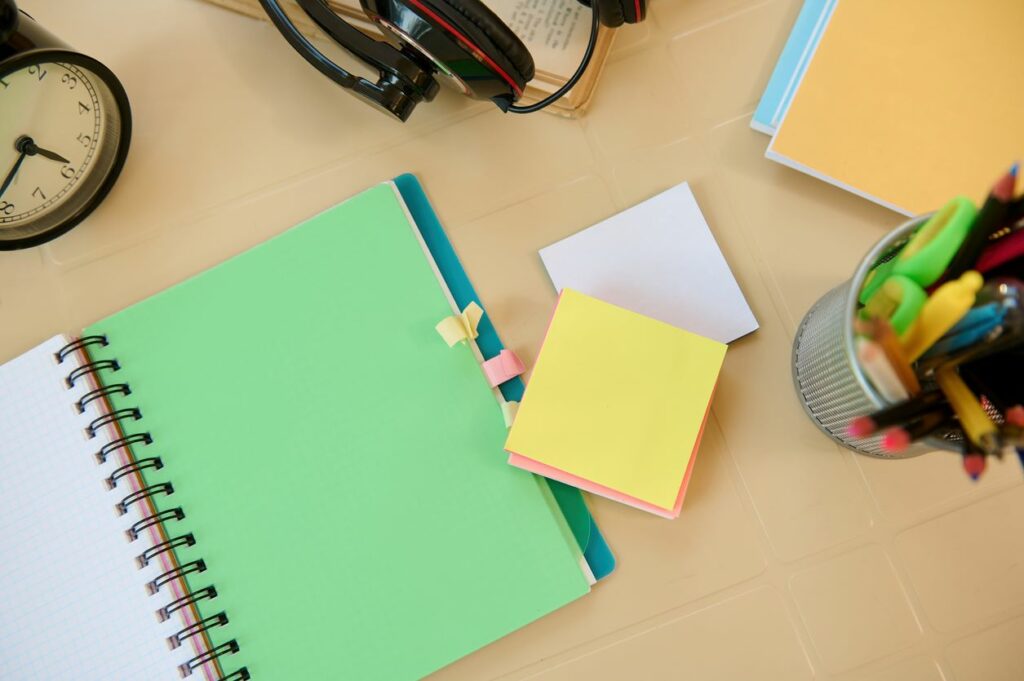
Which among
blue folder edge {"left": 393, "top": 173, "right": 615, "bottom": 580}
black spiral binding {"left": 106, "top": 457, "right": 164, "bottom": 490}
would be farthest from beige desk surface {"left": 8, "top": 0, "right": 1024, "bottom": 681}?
black spiral binding {"left": 106, "top": 457, "right": 164, "bottom": 490}

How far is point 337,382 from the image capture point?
23.4 inches

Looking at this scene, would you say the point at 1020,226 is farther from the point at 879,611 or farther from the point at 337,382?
the point at 337,382

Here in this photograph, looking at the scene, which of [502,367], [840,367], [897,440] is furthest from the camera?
[502,367]

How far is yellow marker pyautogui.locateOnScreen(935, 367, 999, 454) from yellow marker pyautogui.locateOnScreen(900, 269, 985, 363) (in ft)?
0.06

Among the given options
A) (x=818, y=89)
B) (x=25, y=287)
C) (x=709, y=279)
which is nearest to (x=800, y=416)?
(x=709, y=279)

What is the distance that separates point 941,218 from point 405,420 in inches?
14.6

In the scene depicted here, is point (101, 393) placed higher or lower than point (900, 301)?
higher

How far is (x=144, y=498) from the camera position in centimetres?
59

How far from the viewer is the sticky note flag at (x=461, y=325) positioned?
0.58 meters

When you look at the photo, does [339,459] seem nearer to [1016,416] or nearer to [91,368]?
[91,368]

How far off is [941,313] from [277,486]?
1.49 feet

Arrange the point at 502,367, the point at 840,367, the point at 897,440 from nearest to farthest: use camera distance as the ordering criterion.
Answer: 1. the point at 897,440
2. the point at 840,367
3. the point at 502,367

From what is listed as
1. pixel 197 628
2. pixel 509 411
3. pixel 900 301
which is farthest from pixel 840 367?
pixel 197 628

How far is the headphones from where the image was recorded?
0.48 meters
